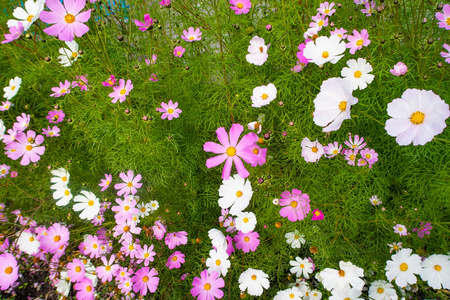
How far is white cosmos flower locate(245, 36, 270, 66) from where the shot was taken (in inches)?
42.6

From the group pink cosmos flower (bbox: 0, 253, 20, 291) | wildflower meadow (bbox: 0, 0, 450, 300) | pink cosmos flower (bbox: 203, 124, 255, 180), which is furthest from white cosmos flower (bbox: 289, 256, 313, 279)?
pink cosmos flower (bbox: 0, 253, 20, 291)

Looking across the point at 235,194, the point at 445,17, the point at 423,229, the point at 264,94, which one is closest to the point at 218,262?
the point at 235,194

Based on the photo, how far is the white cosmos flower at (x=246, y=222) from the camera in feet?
3.81

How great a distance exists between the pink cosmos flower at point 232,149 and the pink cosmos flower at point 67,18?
55 cm

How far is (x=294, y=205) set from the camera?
44.6 inches

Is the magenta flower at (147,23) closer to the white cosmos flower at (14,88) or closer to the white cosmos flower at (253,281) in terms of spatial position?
Answer: the white cosmos flower at (14,88)

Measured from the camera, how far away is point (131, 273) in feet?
4.24

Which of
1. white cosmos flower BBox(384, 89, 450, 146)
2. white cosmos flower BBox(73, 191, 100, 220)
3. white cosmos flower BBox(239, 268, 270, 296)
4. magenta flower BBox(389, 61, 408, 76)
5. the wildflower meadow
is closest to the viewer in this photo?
white cosmos flower BBox(384, 89, 450, 146)

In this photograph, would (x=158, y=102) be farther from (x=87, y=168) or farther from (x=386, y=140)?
(x=386, y=140)

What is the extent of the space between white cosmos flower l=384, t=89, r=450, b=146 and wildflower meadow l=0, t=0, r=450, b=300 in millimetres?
243

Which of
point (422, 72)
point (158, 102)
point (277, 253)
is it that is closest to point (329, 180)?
point (277, 253)

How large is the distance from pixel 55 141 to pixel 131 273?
928 mm

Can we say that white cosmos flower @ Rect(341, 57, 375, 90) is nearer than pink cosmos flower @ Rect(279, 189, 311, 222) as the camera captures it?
Yes

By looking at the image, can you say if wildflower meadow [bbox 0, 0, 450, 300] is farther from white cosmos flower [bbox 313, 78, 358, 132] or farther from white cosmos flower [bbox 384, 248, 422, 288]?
white cosmos flower [bbox 313, 78, 358, 132]
